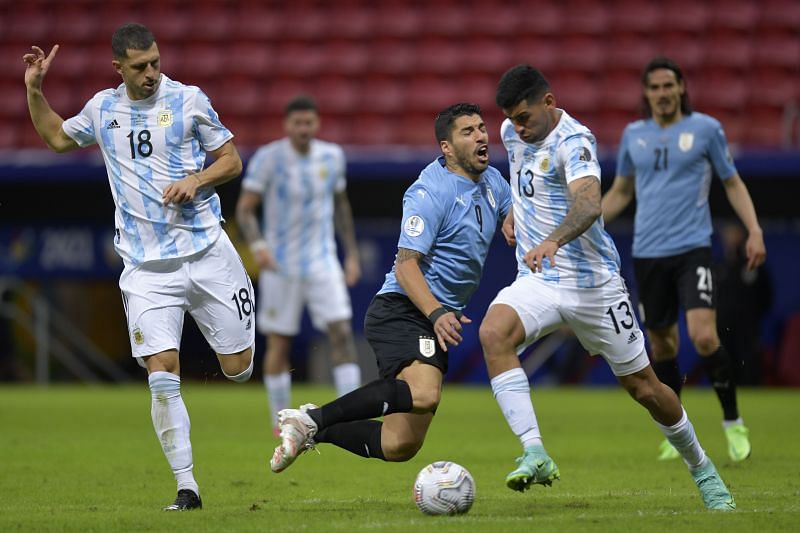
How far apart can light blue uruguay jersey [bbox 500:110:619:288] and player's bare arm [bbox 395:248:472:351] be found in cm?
59

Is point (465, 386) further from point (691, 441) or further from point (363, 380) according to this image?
point (691, 441)

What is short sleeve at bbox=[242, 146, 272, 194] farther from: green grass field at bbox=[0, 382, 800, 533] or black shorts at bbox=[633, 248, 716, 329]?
black shorts at bbox=[633, 248, 716, 329]

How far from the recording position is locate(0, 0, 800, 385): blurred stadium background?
15.3 meters

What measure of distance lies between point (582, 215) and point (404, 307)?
3.37ft

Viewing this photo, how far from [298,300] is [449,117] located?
16.6 ft

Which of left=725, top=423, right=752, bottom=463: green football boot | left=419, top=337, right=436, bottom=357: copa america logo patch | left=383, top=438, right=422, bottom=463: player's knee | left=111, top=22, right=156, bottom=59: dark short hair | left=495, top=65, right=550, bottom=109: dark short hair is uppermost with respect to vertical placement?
left=111, top=22, right=156, bottom=59: dark short hair

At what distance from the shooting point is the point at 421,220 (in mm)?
6051

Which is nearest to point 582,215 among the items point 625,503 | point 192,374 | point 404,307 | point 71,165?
point 404,307

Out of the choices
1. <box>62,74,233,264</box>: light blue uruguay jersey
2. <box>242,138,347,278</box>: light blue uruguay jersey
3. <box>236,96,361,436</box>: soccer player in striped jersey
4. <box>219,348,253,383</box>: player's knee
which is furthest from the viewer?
<box>242,138,347,278</box>: light blue uruguay jersey

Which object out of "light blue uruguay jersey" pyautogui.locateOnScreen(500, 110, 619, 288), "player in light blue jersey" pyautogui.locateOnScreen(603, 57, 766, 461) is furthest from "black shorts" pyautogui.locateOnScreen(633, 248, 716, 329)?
"light blue uruguay jersey" pyautogui.locateOnScreen(500, 110, 619, 288)

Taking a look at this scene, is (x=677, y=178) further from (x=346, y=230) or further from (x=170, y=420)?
(x=170, y=420)

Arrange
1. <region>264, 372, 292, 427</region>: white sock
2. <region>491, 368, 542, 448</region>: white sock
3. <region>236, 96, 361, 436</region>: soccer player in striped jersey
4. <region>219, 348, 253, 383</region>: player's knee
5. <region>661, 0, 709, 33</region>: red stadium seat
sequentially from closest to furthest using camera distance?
<region>491, 368, 542, 448</region>: white sock
<region>219, 348, 253, 383</region>: player's knee
<region>264, 372, 292, 427</region>: white sock
<region>236, 96, 361, 436</region>: soccer player in striped jersey
<region>661, 0, 709, 33</region>: red stadium seat

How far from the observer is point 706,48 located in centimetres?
1778

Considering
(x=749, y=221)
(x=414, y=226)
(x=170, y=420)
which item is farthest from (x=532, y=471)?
(x=749, y=221)
